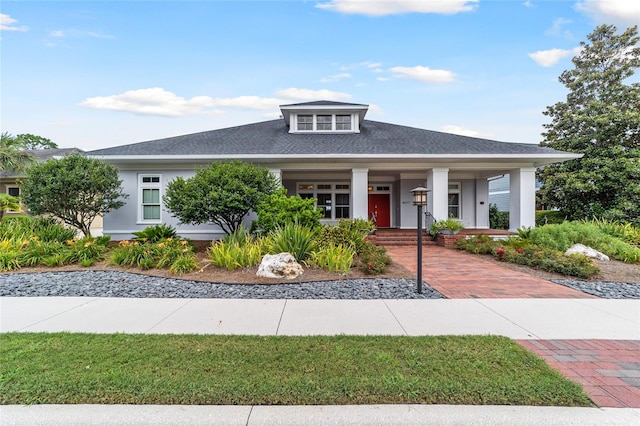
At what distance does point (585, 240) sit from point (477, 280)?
5.93 metres

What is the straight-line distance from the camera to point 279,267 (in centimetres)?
681

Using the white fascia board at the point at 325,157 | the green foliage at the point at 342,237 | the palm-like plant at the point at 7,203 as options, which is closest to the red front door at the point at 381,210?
the white fascia board at the point at 325,157

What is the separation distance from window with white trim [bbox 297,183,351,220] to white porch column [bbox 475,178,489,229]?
6.88 meters

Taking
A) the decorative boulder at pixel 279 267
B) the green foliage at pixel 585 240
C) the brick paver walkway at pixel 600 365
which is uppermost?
the green foliage at pixel 585 240

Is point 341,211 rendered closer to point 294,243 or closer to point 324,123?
point 324,123

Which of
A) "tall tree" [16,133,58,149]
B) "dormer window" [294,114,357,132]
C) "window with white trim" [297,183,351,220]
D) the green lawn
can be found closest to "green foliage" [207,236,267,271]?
the green lawn

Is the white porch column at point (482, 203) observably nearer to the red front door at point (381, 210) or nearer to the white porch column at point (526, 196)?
the white porch column at point (526, 196)

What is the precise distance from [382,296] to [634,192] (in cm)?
1460

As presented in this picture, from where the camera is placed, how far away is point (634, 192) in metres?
12.8

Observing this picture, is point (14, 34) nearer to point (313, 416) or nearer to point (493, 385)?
point (313, 416)

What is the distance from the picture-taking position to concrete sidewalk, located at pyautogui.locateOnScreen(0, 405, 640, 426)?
7.38 ft

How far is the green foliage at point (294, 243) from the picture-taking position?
25.1 feet

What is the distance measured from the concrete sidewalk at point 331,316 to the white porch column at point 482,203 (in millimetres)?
10698

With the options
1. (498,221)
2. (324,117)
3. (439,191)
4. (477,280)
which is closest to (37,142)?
(324,117)
